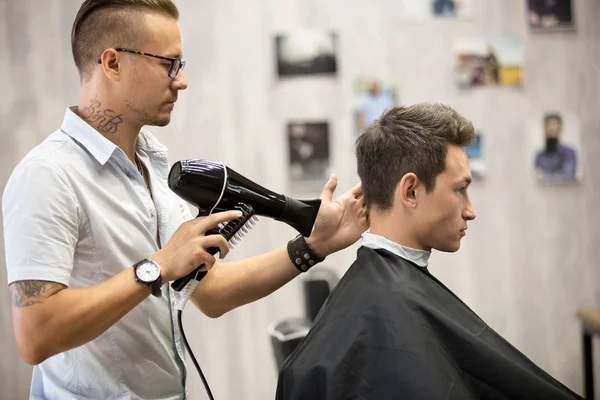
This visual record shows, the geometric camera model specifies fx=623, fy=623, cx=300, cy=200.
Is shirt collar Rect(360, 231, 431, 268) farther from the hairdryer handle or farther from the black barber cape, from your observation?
the hairdryer handle

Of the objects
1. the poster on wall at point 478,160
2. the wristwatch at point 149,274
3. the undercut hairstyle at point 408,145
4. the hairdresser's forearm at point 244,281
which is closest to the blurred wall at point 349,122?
Result: the poster on wall at point 478,160

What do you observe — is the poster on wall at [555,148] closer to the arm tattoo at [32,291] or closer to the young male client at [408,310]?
the young male client at [408,310]

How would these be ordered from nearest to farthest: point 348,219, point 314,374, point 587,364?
1. point 314,374
2. point 348,219
3. point 587,364

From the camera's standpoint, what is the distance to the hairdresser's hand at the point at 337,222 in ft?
5.36

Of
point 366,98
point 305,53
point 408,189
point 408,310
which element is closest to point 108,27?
point 408,189

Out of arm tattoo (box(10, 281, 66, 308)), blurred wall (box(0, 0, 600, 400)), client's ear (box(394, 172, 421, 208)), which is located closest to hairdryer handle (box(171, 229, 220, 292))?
arm tattoo (box(10, 281, 66, 308))

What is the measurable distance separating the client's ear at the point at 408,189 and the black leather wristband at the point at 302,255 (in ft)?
0.89

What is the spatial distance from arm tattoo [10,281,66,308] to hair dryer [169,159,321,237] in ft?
1.11

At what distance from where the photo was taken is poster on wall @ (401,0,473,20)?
2.94 m

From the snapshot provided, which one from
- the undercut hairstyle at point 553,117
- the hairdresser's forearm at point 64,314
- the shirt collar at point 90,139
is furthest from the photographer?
the undercut hairstyle at point 553,117

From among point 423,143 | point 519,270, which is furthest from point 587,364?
point 423,143

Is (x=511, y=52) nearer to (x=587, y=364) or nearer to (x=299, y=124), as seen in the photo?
(x=299, y=124)

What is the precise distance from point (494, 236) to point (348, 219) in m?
1.55

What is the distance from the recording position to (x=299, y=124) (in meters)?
2.92
